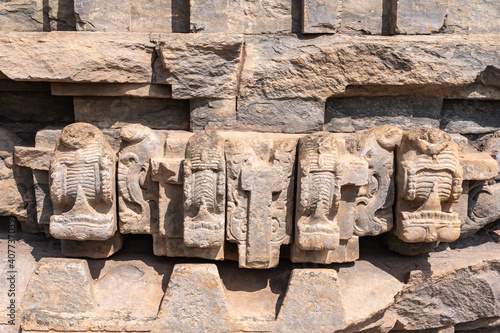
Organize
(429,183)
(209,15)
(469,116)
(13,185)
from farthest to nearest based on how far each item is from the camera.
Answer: (469,116), (13,185), (209,15), (429,183)

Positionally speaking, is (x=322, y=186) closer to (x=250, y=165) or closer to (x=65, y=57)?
(x=250, y=165)

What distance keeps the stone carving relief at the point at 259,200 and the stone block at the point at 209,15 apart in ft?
2.32

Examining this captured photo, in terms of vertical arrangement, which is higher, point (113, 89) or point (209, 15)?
point (209, 15)

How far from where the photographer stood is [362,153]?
289cm

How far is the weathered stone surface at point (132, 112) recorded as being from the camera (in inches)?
125

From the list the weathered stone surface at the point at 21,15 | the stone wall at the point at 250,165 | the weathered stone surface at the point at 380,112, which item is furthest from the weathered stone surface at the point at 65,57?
the weathered stone surface at the point at 380,112

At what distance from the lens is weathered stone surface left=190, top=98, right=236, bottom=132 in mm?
3080

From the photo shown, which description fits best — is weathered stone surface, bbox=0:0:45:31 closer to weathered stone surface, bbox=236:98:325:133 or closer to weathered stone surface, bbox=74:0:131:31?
weathered stone surface, bbox=74:0:131:31

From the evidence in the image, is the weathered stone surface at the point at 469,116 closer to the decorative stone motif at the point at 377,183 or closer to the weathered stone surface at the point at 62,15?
the decorative stone motif at the point at 377,183

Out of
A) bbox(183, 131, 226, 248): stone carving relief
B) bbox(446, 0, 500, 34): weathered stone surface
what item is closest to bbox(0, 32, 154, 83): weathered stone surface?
bbox(183, 131, 226, 248): stone carving relief

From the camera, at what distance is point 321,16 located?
302 cm

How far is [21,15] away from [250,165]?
1.82 metres

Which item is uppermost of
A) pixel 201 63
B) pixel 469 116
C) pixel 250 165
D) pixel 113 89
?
pixel 201 63

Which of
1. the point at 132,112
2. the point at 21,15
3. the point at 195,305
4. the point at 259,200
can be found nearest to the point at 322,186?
the point at 259,200
